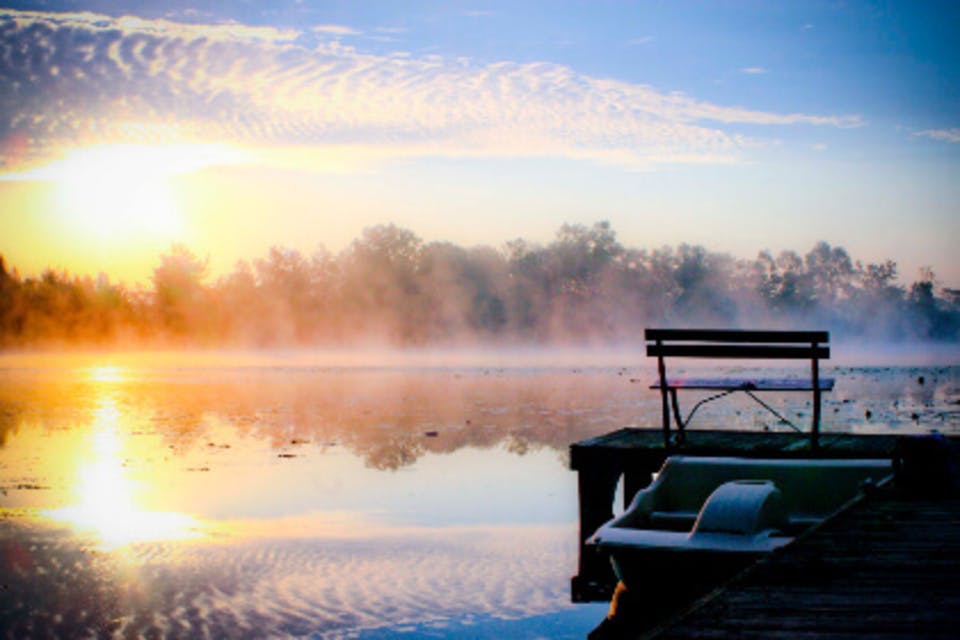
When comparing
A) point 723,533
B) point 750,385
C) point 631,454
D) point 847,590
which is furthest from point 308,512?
point 847,590

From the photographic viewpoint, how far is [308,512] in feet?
35.5

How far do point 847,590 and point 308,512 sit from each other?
25.3 ft

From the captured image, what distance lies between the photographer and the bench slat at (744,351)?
8102 millimetres

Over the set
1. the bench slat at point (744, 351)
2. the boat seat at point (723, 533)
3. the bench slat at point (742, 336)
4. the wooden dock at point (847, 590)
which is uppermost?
the bench slat at point (742, 336)

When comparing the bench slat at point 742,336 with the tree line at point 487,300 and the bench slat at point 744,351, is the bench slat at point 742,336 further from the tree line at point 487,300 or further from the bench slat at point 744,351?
the tree line at point 487,300

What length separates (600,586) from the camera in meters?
8.03

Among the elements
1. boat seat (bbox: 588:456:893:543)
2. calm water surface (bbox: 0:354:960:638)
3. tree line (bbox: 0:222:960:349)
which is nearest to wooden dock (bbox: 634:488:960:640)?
boat seat (bbox: 588:456:893:543)

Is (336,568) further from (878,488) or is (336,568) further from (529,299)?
(529,299)

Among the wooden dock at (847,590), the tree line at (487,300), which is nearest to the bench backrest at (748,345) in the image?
the wooden dock at (847,590)

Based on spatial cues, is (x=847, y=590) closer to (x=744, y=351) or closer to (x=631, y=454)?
(x=744, y=351)

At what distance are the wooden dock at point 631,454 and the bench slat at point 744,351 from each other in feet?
2.29

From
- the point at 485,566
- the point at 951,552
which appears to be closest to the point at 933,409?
the point at 485,566

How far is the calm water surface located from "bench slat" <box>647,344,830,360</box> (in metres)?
1.93

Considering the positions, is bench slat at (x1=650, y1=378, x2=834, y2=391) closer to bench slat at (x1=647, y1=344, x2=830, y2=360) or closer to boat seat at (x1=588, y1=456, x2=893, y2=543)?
bench slat at (x1=647, y1=344, x2=830, y2=360)
